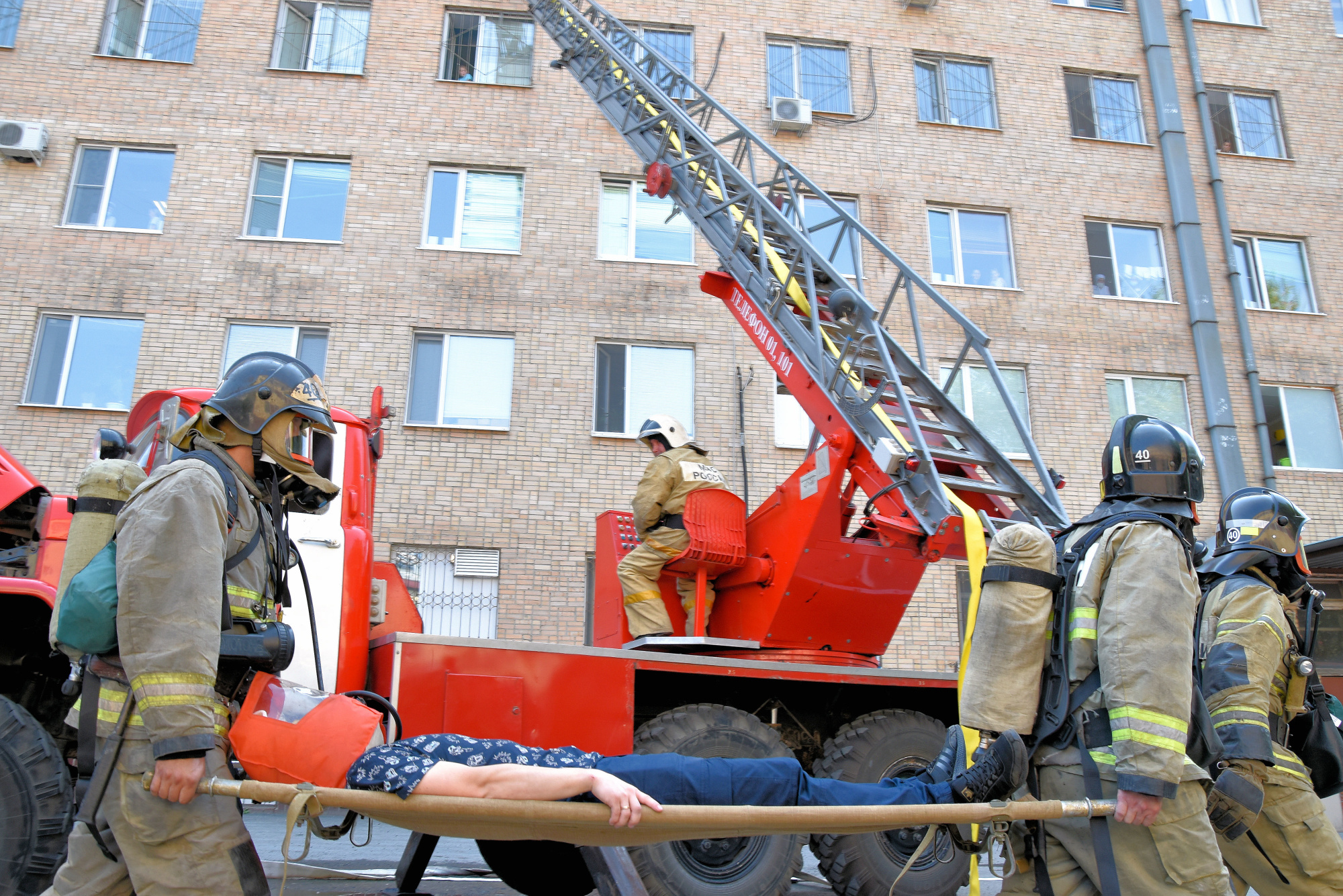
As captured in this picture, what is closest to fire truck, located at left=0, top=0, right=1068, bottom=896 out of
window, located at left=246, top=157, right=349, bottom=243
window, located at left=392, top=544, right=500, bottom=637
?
window, located at left=392, top=544, right=500, bottom=637

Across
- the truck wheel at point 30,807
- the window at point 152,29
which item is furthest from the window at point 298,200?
the truck wheel at point 30,807

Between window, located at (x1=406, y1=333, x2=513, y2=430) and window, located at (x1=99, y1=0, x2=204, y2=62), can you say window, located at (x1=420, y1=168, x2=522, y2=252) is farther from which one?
window, located at (x1=99, y1=0, x2=204, y2=62)

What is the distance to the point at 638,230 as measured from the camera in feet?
45.5

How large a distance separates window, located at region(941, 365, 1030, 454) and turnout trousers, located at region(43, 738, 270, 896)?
12513 mm

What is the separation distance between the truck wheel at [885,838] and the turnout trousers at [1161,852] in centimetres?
223

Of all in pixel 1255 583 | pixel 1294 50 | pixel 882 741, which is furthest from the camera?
pixel 1294 50

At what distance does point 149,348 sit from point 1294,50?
64.5 ft

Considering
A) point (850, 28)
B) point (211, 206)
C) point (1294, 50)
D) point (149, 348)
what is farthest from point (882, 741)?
point (1294, 50)

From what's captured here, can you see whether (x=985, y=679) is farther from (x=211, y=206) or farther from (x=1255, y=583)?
(x=211, y=206)

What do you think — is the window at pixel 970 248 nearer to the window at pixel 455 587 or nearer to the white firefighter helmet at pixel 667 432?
the window at pixel 455 587

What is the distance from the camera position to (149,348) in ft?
40.8

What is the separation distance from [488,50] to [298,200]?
3.85m

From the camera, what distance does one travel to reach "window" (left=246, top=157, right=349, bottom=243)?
13.3 m

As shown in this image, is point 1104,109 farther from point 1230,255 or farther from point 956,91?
point 1230,255
